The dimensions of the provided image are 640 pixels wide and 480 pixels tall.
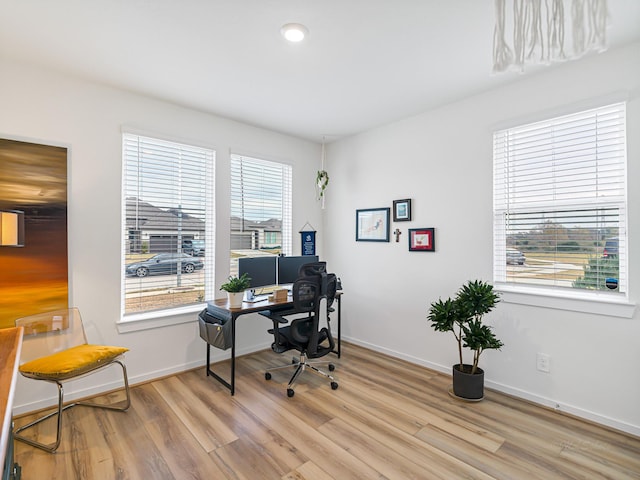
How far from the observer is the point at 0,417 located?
97 cm

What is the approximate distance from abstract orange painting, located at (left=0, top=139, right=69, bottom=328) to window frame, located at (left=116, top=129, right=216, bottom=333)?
0.44 meters

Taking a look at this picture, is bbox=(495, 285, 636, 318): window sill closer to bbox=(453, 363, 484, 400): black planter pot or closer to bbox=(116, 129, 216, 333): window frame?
bbox=(453, 363, 484, 400): black planter pot

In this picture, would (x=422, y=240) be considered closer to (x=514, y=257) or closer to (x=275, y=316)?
(x=514, y=257)

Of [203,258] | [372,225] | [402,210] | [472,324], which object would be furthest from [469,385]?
[203,258]

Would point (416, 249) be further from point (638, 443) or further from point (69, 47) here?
point (69, 47)

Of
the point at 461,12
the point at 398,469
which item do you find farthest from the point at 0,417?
the point at 461,12

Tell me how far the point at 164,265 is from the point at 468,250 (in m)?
2.98

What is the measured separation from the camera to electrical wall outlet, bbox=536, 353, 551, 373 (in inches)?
103

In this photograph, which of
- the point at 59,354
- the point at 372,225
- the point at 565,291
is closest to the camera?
the point at 59,354

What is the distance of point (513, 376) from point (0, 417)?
10.7 ft

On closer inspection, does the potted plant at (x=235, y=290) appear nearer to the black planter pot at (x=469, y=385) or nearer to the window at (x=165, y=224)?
the window at (x=165, y=224)

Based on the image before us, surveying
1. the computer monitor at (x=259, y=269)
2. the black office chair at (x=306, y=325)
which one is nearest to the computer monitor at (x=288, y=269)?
the computer monitor at (x=259, y=269)

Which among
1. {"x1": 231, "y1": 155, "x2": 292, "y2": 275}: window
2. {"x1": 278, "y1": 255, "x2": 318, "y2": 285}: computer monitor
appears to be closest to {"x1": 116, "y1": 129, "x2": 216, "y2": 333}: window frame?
{"x1": 231, "y1": 155, "x2": 292, "y2": 275}: window

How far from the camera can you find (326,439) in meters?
2.22
